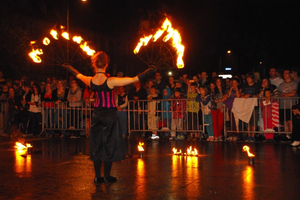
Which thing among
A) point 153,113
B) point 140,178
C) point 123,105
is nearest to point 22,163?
point 140,178

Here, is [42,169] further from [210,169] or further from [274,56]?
[274,56]

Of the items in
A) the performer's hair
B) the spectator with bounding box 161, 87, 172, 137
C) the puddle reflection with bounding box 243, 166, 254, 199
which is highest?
the performer's hair

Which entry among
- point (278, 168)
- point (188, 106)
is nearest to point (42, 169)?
point (278, 168)

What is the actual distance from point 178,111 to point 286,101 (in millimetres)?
3688

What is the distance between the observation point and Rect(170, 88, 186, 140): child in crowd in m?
16.3

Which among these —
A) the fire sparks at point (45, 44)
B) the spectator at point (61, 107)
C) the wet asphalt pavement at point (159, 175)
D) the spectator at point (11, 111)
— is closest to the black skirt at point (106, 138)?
the wet asphalt pavement at point (159, 175)

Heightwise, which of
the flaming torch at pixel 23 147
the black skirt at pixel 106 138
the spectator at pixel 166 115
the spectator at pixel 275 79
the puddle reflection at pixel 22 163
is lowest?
the puddle reflection at pixel 22 163

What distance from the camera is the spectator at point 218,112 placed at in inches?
617

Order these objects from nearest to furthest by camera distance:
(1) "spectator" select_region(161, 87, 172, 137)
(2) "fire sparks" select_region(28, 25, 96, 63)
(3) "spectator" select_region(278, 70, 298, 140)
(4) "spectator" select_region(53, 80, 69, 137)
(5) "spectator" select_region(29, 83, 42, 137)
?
(2) "fire sparks" select_region(28, 25, 96, 63)
(3) "spectator" select_region(278, 70, 298, 140)
(1) "spectator" select_region(161, 87, 172, 137)
(4) "spectator" select_region(53, 80, 69, 137)
(5) "spectator" select_region(29, 83, 42, 137)

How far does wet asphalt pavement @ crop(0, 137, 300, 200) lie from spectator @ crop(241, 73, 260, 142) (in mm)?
2605

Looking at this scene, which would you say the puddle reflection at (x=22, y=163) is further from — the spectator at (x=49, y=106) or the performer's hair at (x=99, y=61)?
the spectator at (x=49, y=106)

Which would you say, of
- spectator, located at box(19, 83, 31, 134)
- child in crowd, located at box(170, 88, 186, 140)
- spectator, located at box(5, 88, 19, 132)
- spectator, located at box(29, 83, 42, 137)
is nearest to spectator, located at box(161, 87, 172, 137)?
child in crowd, located at box(170, 88, 186, 140)

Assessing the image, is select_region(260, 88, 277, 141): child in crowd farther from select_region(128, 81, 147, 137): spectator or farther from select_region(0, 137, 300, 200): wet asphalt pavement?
select_region(128, 81, 147, 137): spectator

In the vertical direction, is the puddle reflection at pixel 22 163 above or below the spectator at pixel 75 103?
below
